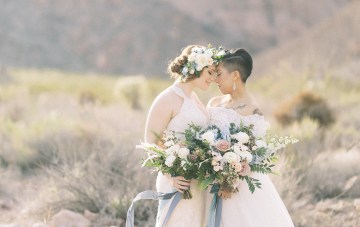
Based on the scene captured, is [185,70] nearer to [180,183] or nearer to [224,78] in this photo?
[224,78]

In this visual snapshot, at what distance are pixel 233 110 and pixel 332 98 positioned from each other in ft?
56.1

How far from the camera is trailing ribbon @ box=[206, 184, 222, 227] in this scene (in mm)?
6109

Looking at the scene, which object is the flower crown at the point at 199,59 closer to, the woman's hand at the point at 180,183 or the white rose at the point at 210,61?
the white rose at the point at 210,61

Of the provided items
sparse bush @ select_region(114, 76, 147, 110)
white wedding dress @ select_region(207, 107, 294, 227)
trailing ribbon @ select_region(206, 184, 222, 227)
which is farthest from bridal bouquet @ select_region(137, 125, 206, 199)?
sparse bush @ select_region(114, 76, 147, 110)

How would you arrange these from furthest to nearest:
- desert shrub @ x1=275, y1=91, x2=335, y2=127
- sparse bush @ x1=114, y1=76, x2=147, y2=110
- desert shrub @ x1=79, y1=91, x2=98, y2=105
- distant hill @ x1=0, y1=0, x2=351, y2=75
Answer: distant hill @ x1=0, y1=0, x2=351, y2=75 < sparse bush @ x1=114, y1=76, x2=147, y2=110 < desert shrub @ x1=79, y1=91, x2=98, y2=105 < desert shrub @ x1=275, y1=91, x2=335, y2=127

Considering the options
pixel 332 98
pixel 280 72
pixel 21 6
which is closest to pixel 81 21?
pixel 21 6

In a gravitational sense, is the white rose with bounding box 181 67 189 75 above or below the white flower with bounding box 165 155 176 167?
above

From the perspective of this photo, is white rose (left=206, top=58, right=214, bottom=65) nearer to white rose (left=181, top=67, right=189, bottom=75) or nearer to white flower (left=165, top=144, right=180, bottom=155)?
white rose (left=181, top=67, right=189, bottom=75)

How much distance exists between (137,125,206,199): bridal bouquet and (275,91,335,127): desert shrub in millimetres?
10790

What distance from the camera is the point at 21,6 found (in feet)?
173

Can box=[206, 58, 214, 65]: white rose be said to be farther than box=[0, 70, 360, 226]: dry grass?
No

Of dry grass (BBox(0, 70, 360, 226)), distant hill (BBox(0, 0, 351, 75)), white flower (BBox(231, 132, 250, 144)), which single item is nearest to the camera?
white flower (BBox(231, 132, 250, 144))

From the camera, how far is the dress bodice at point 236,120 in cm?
613

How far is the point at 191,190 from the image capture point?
6180mm
